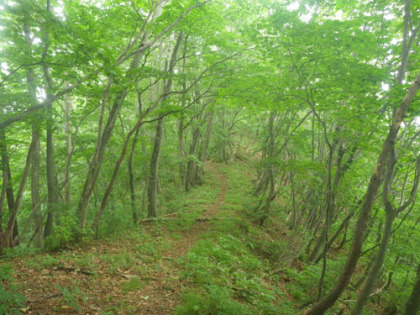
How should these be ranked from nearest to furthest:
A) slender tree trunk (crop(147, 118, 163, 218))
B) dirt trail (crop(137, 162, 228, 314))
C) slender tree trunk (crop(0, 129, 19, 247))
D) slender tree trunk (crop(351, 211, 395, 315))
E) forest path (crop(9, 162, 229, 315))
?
forest path (crop(9, 162, 229, 315)) < slender tree trunk (crop(351, 211, 395, 315)) < dirt trail (crop(137, 162, 228, 314)) < slender tree trunk (crop(0, 129, 19, 247)) < slender tree trunk (crop(147, 118, 163, 218))

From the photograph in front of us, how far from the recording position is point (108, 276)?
5109mm

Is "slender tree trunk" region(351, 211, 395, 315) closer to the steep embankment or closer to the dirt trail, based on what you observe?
the steep embankment

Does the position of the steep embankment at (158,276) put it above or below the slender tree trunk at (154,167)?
below

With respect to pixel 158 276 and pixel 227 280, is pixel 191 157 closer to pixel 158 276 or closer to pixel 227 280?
pixel 158 276

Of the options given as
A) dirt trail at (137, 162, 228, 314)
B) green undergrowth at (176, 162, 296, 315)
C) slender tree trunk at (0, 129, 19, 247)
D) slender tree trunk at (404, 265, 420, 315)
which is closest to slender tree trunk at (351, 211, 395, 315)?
slender tree trunk at (404, 265, 420, 315)

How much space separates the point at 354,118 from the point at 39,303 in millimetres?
6948

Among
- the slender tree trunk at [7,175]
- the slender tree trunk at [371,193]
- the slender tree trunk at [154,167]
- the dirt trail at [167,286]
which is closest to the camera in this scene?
the slender tree trunk at [371,193]

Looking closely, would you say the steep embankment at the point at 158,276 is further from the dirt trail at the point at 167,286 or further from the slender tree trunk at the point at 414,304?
the slender tree trunk at the point at 414,304

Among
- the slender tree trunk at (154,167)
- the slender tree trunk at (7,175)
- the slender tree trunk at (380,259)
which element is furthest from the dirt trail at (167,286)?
the slender tree trunk at (7,175)

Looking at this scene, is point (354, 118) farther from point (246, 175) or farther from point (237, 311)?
point (246, 175)

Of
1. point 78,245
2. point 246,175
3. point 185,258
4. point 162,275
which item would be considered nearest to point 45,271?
point 78,245

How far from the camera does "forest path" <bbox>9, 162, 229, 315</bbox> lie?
3900mm

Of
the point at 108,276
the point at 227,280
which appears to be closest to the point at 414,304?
the point at 227,280

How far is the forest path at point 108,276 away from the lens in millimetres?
3900
